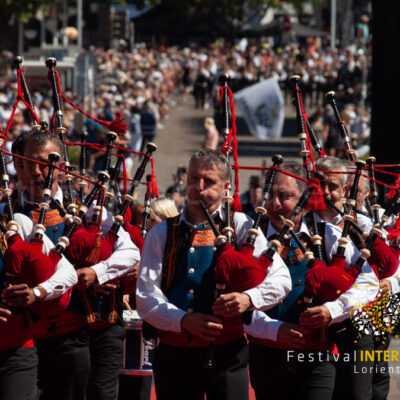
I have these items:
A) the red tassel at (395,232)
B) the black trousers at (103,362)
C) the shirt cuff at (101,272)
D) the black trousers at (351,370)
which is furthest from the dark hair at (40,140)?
the red tassel at (395,232)

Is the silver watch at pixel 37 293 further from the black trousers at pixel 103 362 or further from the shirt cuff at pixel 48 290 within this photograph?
the black trousers at pixel 103 362

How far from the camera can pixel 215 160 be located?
467cm

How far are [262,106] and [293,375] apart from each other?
1370 cm

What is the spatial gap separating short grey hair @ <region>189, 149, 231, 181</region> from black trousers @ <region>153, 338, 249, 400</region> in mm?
797

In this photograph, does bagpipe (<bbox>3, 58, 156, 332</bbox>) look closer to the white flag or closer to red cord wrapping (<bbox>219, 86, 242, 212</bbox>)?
red cord wrapping (<bbox>219, 86, 242, 212</bbox>)

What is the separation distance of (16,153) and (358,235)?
6.02 feet

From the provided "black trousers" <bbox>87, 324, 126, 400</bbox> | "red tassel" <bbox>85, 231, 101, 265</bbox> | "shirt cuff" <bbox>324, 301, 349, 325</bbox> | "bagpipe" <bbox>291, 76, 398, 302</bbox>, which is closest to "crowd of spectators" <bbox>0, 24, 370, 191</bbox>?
"black trousers" <bbox>87, 324, 126, 400</bbox>

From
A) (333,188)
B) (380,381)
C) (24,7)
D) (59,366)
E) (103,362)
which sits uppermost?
(24,7)

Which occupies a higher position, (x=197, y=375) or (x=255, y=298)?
(x=255, y=298)

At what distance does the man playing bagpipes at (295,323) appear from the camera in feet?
15.6

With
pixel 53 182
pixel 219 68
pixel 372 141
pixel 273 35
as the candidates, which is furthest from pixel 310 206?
pixel 273 35

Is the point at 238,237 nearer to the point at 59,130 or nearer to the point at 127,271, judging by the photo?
the point at 127,271

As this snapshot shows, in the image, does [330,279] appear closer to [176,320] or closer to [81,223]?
[176,320]

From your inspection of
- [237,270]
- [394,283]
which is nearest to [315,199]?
[237,270]
